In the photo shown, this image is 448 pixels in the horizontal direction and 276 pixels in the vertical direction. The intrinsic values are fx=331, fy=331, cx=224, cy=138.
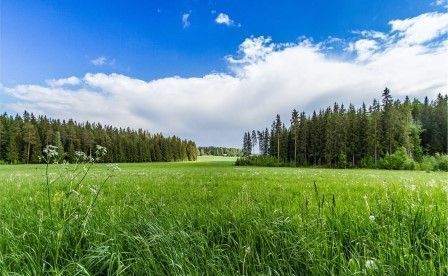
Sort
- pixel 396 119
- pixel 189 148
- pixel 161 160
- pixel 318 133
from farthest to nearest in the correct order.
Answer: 1. pixel 318 133
2. pixel 396 119
3. pixel 189 148
4. pixel 161 160

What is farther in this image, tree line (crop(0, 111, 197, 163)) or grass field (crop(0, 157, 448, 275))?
tree line (crop(0, 111, 197, 163))

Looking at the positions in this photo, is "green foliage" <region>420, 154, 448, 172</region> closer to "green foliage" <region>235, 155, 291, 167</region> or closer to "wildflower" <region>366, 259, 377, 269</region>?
"green foliage" <region>235, 155, 291, 167</region>

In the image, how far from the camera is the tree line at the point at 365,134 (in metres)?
90.9

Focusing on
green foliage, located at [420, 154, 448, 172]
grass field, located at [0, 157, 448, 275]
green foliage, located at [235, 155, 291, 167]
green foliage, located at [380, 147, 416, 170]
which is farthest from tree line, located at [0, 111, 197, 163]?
green foliage, located at [235, 155, 291, 167]

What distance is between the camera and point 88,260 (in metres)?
3.24

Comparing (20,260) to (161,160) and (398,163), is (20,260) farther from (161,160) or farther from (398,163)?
(398,163)

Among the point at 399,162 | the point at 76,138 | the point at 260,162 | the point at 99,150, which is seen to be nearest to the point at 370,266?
the point at 99,150

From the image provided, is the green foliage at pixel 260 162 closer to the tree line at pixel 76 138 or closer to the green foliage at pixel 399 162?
the green foliage at pixel 399 162

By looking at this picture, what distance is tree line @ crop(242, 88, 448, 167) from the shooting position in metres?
90.9

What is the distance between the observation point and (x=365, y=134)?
96.7 meters

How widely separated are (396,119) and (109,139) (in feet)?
292

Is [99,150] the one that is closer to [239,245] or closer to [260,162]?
[239,245]

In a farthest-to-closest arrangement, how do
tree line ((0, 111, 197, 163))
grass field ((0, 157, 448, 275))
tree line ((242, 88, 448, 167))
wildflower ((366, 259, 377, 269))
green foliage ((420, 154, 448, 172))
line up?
tree line ((242, 88, 448, 167)) < green foliage ((420, 154, 448, 172)) < tree line ((0, 111, 197, 163)) < grass field ((0, 157, 448, 275)) < wildflower ((366, 259, 377, 269))

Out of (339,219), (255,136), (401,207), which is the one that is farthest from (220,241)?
(255,136)
